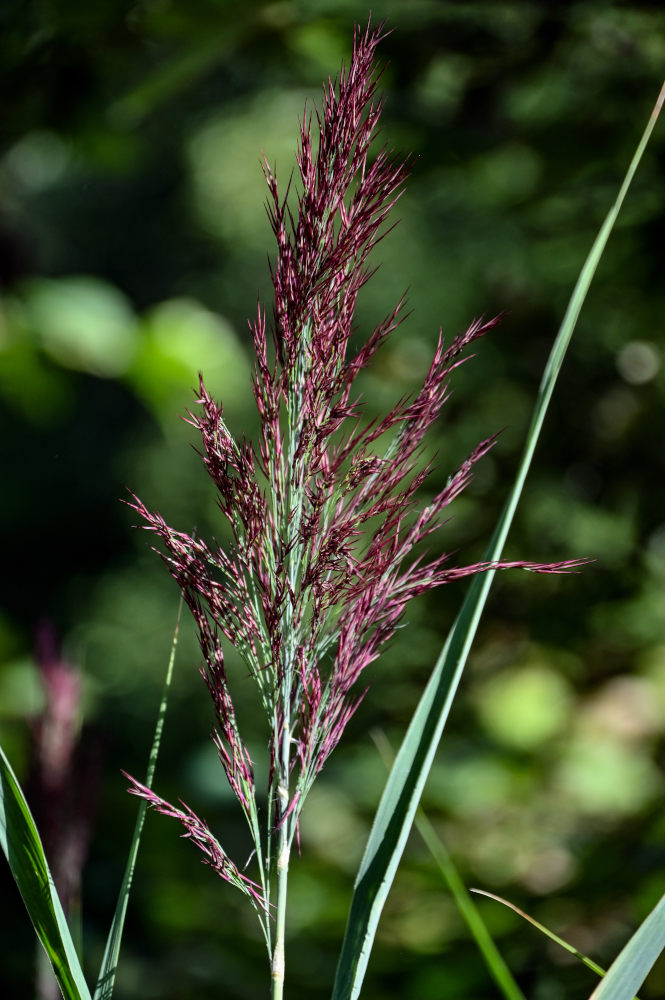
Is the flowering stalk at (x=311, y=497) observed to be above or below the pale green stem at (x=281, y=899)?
above

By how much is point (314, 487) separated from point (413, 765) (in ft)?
0.25

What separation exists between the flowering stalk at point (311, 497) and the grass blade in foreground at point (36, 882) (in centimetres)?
3

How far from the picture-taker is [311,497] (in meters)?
0.22

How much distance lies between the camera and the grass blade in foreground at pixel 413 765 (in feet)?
0.76

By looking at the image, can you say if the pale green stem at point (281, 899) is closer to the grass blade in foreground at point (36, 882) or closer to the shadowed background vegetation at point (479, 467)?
the grass blade in foreground at point (36, 882)

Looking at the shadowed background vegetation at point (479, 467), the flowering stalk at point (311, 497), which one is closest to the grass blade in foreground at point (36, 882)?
the flowering stalk at point (311, 497)

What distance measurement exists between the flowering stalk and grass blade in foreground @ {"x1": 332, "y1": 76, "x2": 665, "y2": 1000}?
0.05 ft

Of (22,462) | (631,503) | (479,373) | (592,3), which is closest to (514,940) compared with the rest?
(631,503)

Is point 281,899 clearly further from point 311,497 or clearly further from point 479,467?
point 479,467

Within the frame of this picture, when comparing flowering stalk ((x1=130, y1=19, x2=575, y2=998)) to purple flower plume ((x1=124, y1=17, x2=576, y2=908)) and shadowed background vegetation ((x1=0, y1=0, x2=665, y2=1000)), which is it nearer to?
purple flower plume ((x1=124, y1=17, x2=576, y2=908))

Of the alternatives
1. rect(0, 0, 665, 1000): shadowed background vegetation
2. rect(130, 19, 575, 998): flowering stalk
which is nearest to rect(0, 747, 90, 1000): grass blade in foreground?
rect(130, 19, 575, 998): flowering stalk

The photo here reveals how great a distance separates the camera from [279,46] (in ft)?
2.57

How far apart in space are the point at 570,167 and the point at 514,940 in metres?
0.55

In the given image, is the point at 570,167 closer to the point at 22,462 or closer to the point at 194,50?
the point at 194,50
